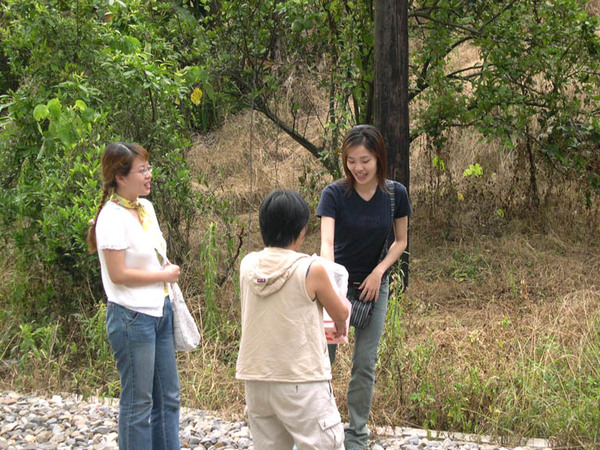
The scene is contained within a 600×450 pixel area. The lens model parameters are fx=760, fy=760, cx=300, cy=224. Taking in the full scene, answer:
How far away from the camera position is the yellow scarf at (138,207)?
3.49m

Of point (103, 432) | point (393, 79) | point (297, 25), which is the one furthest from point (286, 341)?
point (297, 25)

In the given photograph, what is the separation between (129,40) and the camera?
690 cm

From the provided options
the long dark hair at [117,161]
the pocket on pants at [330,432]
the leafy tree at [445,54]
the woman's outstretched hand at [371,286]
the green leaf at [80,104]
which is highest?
the leafy tree at [445,54]

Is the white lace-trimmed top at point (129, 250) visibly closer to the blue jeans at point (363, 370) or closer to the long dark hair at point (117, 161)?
the long dark hair at point (117, 161)

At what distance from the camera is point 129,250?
340 cm

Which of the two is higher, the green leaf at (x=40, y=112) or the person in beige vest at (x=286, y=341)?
the green leaf at (x=40, y=112)

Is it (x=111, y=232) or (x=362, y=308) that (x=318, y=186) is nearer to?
(x=362, y=308)

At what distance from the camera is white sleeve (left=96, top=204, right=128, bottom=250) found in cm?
333

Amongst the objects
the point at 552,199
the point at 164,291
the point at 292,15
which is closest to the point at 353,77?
the point at 292,15

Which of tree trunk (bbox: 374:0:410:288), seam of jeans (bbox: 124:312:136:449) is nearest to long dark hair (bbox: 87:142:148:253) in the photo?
seam of jeans (bbox: 124:312:136:449)

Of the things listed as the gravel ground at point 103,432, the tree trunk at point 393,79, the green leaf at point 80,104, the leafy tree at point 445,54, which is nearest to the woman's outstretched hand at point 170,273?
the gravel ground at point 103,432

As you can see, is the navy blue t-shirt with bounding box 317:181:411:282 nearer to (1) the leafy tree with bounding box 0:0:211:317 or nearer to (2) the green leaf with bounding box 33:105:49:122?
(1) the leafy tree with bounding box 0:0:211:317

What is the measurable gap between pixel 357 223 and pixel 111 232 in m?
1.23

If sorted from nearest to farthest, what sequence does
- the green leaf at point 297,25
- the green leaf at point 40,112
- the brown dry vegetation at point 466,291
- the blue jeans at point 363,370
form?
1. the blue jeans at point 363,370
2. the brown dry vegetation at point 466,291
3. the green leaf at point 40,112
4. the green leaf at point 297,25
